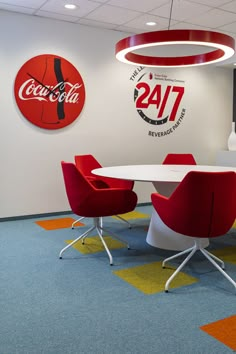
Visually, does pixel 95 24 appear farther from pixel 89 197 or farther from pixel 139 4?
pixel 89 197

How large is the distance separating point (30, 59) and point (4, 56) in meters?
0.34

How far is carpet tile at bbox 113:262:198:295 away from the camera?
2688mm

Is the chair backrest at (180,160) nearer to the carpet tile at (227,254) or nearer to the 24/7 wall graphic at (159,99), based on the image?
the 24/7 wall graphic at (159,99)

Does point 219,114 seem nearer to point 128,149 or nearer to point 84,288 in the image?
point 128,149

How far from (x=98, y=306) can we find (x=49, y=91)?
11.0 ft

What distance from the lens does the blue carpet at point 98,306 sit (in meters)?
1.95

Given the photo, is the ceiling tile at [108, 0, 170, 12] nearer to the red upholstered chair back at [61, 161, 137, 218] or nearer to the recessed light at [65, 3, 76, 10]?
the recessed light at [65, 3, 76, 10]

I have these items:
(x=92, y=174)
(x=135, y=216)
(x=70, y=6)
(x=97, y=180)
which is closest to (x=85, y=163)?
(x=92, y=174)

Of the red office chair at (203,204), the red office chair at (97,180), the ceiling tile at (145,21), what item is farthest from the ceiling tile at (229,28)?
the red office chair at (203,204)

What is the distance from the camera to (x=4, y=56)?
459 centimetres

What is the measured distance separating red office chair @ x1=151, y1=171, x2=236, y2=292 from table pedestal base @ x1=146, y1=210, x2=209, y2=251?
88cm

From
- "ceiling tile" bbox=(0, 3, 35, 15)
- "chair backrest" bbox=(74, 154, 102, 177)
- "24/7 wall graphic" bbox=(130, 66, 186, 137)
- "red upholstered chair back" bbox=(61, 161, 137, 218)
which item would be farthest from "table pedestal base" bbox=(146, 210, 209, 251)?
"ceiling tile" bbox=(0, 3, 35, 15)

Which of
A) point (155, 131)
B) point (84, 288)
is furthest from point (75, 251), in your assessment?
point (155, 131)

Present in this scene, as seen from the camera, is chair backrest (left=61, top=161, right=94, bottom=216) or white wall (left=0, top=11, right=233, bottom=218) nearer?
chair backrest (left=61, top=161, right=94, bottom=216)
